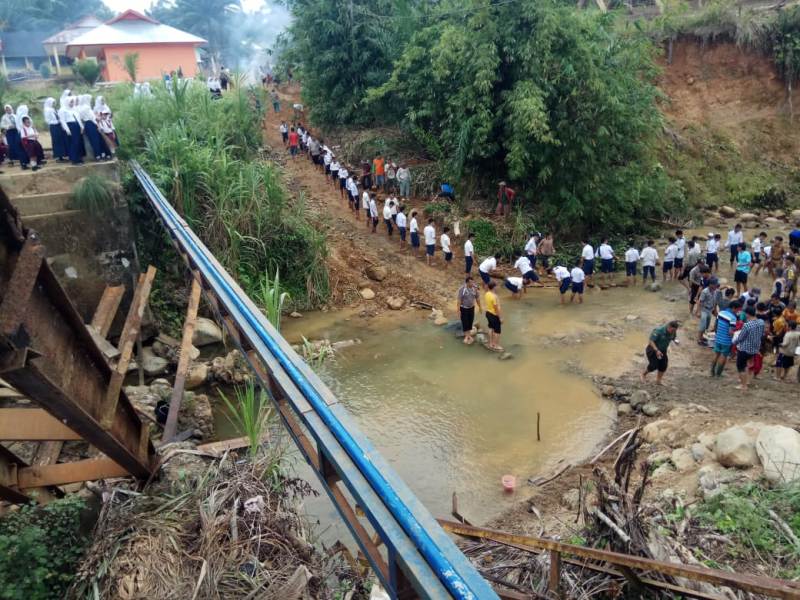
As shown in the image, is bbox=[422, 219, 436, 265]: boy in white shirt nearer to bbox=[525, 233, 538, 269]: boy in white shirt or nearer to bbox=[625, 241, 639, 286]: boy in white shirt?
bbox=[525, 233, 538, 269]: boy in white shirt

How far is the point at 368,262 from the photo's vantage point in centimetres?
1329

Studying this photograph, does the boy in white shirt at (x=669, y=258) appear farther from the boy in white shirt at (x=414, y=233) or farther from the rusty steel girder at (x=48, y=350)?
the rusty steel girder at (x=48, y=350)

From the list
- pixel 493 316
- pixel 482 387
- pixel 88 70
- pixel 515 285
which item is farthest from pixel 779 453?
pixel 88 70

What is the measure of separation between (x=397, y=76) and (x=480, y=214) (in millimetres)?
4762

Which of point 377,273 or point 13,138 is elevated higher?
point 13,138

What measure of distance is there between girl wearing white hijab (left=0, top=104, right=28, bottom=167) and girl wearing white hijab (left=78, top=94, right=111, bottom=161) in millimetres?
1080

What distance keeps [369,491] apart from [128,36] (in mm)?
37258

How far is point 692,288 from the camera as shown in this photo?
10.9m

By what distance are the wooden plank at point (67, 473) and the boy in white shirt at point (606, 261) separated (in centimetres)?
1097

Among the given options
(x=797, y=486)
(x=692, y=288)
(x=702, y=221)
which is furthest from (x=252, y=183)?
(x=702, y=221)

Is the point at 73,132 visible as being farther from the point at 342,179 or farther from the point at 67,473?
the point at 67,473

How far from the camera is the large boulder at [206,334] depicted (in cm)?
994

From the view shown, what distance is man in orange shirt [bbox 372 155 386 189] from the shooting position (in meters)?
16.0

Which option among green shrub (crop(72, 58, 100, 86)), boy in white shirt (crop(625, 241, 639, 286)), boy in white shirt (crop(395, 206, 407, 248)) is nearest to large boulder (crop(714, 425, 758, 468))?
boy in white shirt (crop(625, 241, 639, 286))
